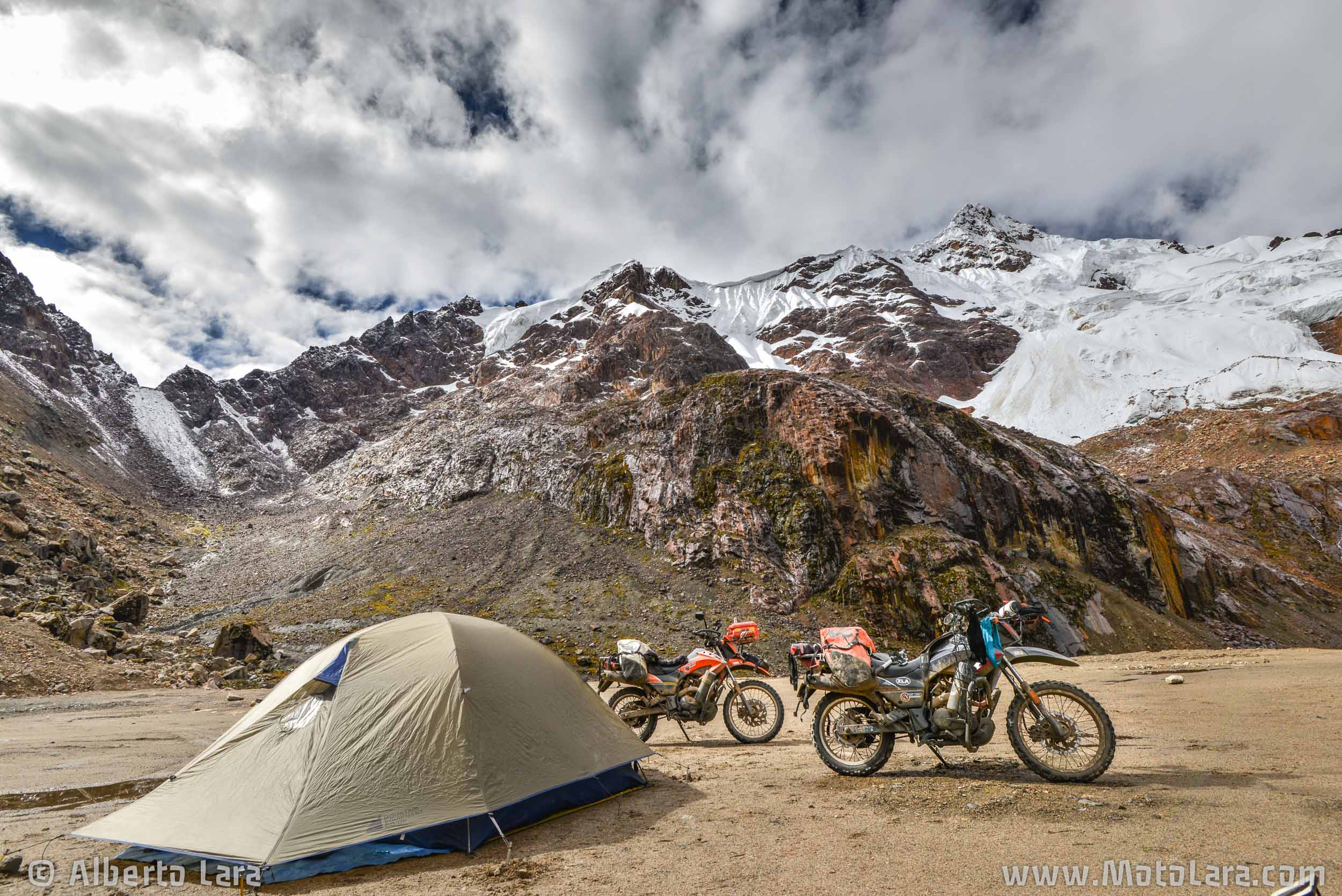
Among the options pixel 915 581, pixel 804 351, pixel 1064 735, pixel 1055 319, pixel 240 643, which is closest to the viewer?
pixel 1064 735

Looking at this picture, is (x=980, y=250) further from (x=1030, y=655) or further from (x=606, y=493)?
(x=1030, y=655)

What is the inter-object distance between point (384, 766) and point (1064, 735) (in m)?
6.56

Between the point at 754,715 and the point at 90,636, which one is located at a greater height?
the point at 90,636

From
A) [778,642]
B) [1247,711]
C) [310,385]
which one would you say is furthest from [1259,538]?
[310,385]

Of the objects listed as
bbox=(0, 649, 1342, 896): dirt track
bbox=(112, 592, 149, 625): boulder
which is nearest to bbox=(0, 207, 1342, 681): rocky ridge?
bbox=(112, 592, 149, 625): boulder

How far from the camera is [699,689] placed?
9.82m

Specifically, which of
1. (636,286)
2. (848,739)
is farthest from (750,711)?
(636,286)

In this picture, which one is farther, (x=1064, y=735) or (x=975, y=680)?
(x=975, y=680)

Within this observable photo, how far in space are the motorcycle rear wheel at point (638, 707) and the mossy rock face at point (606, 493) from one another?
2942cm

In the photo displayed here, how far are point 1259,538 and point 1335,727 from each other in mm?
50850

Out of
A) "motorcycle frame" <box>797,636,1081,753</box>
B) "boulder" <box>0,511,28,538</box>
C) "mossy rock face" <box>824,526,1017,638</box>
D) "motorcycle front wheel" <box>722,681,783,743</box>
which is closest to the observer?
"motorcycle frame" <box>797,636,1081,753</box>

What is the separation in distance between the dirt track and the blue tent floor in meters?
0.10

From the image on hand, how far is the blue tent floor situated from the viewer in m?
4.64

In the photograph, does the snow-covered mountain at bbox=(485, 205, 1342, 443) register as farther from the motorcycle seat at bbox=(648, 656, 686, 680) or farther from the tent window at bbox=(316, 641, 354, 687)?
the tent window at bbox=(316, 641, 354, 687)
